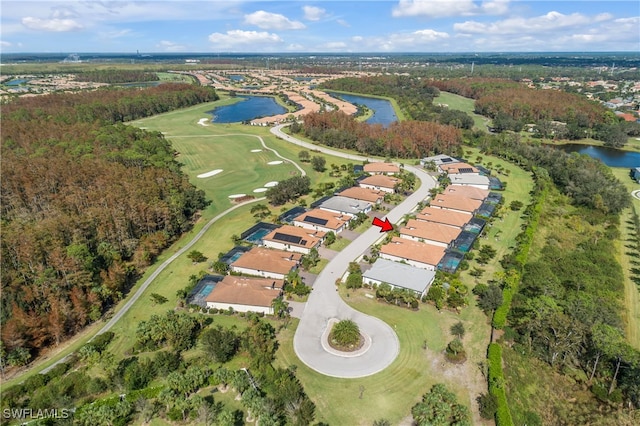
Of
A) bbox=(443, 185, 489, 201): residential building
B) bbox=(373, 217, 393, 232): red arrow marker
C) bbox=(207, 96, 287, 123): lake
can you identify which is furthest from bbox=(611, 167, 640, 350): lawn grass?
bbox=(207, 96, 287, 123): lake

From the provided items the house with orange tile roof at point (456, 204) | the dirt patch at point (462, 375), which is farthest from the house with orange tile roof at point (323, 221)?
the dirt patch at point (462, 375)

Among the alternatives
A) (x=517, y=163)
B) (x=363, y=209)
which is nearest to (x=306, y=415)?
(x=363, y=209)

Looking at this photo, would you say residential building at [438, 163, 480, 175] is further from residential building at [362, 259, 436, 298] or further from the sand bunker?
the sand bunker

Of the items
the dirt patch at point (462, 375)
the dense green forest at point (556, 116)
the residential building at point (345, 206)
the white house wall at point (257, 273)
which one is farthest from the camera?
the dense green forest at point (556, 116)

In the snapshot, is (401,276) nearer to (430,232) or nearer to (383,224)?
(430,232)

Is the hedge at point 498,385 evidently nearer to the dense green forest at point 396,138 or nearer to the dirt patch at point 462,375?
the dirt patch at point 462,375

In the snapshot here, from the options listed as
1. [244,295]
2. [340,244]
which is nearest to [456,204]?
[340,244]

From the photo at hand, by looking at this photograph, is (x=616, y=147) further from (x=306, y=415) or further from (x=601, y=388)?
(x=306, y=415)
